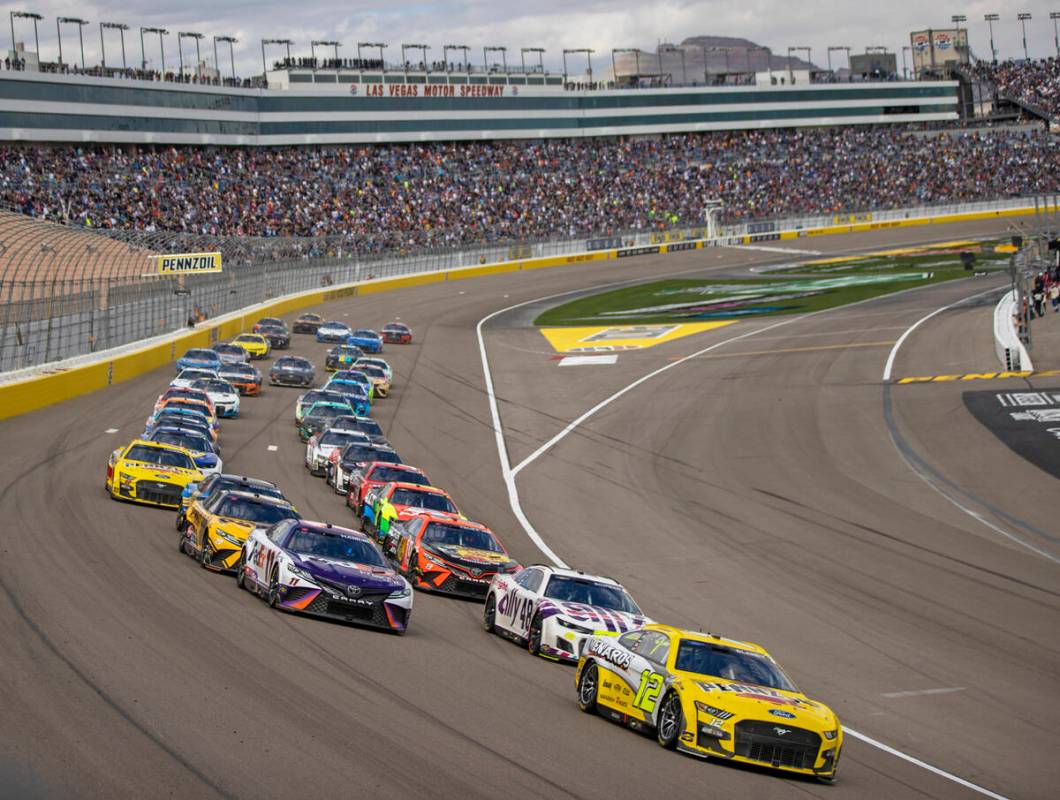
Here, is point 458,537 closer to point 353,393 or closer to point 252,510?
point 252,510

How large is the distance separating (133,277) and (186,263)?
377 inches

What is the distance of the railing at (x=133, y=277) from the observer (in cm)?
4059

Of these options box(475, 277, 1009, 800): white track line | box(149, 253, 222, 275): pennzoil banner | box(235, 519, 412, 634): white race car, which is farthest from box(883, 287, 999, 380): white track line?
box(235, 519, 412, 634): white race car

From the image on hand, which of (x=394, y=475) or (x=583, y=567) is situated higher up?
(x=394, y=475)

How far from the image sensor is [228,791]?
10.3m

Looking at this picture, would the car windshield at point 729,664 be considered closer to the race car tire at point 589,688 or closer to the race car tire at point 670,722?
the race car tire at point 670,722

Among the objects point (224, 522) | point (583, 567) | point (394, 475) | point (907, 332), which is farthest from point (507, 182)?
point (224, 522)

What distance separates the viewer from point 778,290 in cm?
8381

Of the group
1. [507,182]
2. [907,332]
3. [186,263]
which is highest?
[507,182]

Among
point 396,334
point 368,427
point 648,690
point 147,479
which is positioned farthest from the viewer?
point 396,334

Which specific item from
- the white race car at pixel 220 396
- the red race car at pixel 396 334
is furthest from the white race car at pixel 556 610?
the red race car at pixel 396 334

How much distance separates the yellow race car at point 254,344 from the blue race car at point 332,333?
5.96 metres

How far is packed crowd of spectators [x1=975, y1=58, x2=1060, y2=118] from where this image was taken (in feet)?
489

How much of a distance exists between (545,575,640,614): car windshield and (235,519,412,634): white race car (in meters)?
1.87
